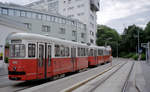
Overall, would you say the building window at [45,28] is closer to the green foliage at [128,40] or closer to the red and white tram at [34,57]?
the red and white tram at [34,57]

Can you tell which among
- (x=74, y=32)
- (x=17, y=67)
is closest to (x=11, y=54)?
(x=17, y=67)

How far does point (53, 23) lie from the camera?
44062 millimetres

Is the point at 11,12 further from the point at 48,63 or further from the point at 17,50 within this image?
the point at 17,50

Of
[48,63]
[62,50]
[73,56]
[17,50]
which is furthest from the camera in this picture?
[73,56]

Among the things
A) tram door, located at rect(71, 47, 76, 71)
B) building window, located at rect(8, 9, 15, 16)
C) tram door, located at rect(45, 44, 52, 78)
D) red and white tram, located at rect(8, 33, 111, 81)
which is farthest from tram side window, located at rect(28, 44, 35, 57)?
building window, located at rect(8, 9, 15, 16)

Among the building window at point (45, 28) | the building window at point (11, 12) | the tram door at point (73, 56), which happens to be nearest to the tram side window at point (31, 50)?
the tram door at point (73, 56)

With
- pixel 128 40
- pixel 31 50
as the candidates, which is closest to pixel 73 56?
pixel 31 50

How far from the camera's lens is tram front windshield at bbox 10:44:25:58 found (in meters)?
10.0

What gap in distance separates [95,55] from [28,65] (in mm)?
16079

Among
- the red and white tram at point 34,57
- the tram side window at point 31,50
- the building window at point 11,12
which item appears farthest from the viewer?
the building window at point 11,12

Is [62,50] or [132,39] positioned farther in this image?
[132,39]

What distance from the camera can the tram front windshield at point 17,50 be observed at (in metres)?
10.0

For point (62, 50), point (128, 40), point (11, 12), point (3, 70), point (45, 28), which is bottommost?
point (3, 70)

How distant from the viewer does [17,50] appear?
33.2 ft
